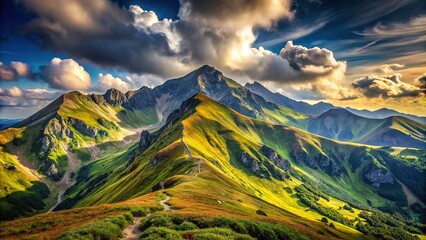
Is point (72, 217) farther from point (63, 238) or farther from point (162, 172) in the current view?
point (162, 172)

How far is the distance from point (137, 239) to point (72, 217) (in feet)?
58.9

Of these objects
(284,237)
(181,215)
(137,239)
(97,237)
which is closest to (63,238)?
(97,237)

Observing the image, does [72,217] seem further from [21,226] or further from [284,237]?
[284,237]

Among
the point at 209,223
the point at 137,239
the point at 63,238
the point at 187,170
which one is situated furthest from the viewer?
the point at 187,170

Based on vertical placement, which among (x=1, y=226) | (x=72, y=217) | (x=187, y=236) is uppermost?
(x=187, y=236)

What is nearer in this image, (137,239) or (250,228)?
(137,239)

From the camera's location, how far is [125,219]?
116 ft

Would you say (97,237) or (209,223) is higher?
(209,223)

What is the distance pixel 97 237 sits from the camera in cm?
2664

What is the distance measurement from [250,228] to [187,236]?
415 inches

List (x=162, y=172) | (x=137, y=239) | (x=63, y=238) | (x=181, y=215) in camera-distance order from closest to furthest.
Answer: (x=63, y=238)
(x=137, y=239)
(x=181, y=215)
(x=162, y=172)

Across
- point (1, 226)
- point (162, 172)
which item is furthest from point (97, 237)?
point (162, 172)

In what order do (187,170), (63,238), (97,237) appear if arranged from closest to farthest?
(63,238)
(97,237)
(187,170)

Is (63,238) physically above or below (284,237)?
below
